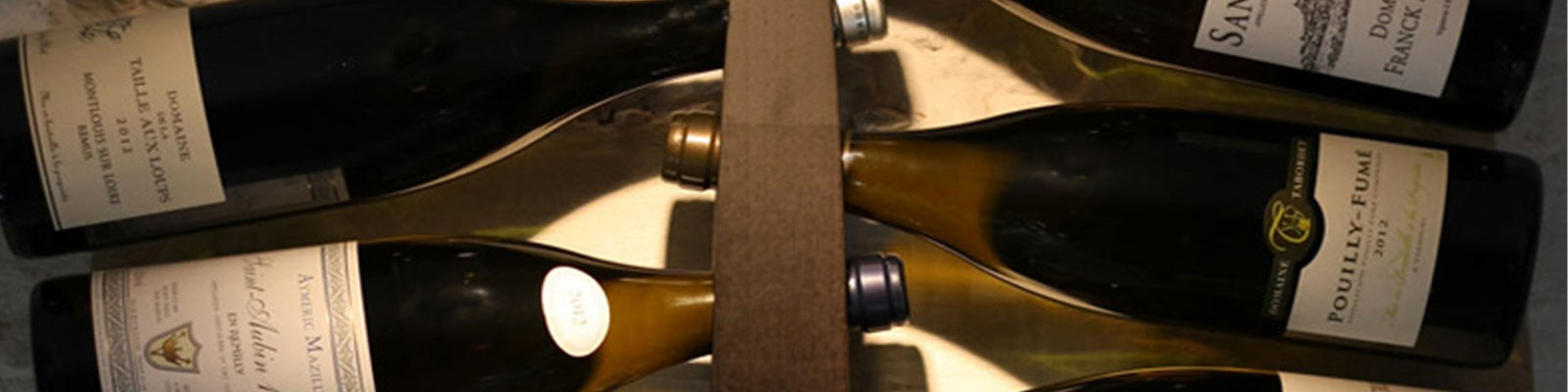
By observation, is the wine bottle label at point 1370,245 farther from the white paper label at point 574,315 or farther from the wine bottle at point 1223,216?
the white paper label at point 574,315

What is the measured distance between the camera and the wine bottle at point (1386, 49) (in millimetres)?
712

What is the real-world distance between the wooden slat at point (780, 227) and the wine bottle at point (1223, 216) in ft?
0.09

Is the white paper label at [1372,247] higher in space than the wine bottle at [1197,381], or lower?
higher

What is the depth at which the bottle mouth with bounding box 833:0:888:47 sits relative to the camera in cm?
73

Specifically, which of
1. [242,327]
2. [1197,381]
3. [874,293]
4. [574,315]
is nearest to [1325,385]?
[1197,381]

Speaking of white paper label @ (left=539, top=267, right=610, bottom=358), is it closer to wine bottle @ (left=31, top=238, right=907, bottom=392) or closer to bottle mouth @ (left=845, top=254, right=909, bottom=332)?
wine bottle @ (left=31, top=238, right=907, bottom=392)

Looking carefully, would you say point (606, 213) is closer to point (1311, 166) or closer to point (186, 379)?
point (186, 379)

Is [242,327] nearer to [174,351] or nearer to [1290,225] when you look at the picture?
[174,351]

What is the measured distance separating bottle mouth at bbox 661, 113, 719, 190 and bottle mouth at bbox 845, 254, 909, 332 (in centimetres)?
8

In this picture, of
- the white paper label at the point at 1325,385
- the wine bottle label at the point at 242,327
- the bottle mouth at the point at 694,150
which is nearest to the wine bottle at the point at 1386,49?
the white paper label at the point at 1325,385

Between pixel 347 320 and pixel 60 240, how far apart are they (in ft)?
0.55

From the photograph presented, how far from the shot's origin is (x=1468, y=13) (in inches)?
28.3

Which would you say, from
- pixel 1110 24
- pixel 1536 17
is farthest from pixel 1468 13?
pixel 1110 24

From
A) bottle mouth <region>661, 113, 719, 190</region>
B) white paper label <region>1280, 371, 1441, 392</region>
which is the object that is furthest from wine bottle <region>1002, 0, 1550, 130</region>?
bottle mouth <region>661, 113, 719, 190</region>
